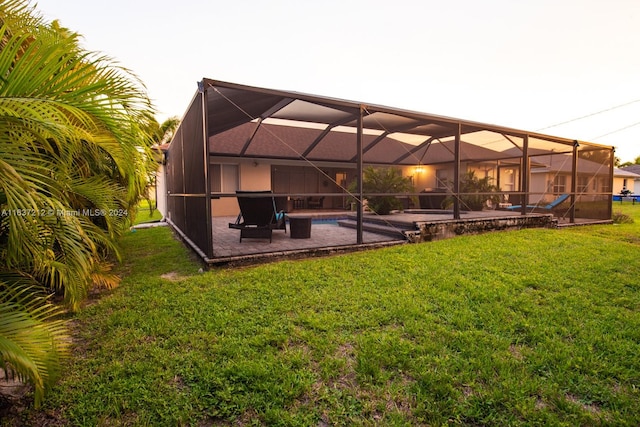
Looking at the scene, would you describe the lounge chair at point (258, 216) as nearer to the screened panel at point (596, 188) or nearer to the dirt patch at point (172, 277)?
the dirt patch at point (172, 277)

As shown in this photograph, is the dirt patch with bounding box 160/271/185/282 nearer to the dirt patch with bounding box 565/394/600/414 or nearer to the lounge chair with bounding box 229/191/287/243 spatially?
the lounge chair with bounding box 229/191/287/243

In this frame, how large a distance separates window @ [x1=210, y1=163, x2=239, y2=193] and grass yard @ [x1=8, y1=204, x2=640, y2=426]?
8075 millimetres

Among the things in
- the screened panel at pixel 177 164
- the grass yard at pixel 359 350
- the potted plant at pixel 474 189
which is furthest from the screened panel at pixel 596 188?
the screened panel at pixel 177 164

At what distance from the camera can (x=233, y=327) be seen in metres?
2.82

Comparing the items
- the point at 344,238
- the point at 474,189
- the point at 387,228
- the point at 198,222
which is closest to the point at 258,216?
the point at 198,222

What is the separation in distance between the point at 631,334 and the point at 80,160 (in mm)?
5810

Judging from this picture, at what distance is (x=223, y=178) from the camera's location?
40.5 ft

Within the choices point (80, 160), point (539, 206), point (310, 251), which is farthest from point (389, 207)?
point (80, 160)

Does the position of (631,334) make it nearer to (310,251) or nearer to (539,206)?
(310,251)

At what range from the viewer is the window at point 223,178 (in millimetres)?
12164

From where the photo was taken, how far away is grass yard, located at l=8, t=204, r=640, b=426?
182 cm

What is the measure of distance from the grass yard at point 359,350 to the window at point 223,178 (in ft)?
26.5

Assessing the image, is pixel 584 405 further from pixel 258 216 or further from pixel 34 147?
pixel 258 216

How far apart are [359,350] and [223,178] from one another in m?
11.1
